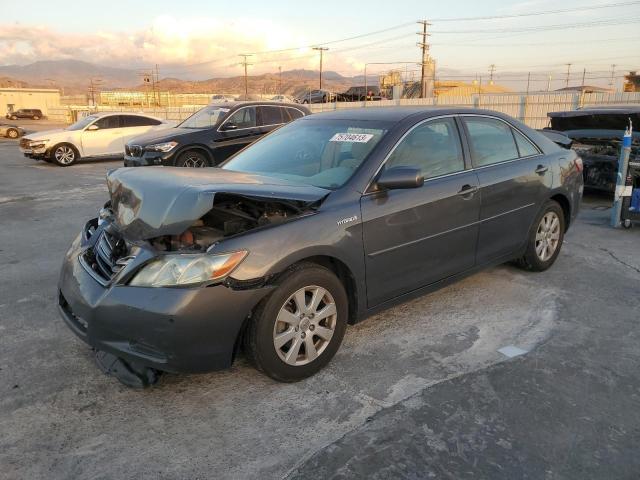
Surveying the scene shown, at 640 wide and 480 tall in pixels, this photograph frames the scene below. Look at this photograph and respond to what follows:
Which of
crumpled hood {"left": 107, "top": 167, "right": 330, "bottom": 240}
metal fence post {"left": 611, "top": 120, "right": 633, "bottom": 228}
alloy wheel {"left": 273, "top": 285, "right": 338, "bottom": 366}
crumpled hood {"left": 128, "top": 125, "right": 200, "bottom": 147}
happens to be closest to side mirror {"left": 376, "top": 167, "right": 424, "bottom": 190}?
crumpled hood {"left": 107, "top": 167, "right": 330, "bottom": 240}

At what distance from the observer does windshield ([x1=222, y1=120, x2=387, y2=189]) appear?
376 cm

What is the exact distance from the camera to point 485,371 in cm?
336

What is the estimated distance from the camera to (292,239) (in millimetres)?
3066

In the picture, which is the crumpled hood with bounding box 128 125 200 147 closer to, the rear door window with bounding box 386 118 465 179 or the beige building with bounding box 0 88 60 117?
the rear door window with bounding box 386 118 465 179

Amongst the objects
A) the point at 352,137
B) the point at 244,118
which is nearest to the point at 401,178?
the point at 352,137

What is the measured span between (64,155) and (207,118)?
6220 millimetres

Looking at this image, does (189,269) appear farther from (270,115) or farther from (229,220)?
Result: (270,115)

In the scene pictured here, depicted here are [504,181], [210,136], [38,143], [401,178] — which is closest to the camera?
[401,178]

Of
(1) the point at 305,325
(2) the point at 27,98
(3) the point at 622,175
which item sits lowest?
(1) the point at 305,325

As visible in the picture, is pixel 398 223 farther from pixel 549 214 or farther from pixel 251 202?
pixel 549 214

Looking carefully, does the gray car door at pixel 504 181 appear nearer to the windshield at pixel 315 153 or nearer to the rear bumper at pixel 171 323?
the windshield at pixel 315 153

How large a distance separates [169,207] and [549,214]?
3778 millimetres

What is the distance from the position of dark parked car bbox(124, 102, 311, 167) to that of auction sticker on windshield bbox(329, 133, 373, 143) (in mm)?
7439

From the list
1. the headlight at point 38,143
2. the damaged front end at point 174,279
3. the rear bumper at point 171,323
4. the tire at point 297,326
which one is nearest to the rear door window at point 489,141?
the damaged front end at point 174,279
